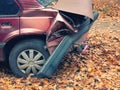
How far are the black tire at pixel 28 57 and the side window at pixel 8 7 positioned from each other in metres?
0.60

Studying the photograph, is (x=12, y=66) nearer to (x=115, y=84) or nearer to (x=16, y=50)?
(x=16, y=50)

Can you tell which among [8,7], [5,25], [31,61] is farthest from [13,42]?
[8,7]

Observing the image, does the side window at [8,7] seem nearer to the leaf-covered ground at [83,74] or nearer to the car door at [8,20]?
the car door at [8,20]

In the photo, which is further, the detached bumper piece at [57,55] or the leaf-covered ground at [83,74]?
the leaf-covered ground at [83,74]

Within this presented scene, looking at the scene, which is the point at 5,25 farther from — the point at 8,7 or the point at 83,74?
the point at 83,74

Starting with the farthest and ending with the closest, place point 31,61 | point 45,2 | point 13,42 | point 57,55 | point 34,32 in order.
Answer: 1. point 45,2
2. point 13,42
3. point 31,61
4. point 34,32
5. point 57,55

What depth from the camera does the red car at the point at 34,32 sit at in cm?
615

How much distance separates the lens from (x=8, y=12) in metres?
6.34

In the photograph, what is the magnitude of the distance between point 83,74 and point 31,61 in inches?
41.3

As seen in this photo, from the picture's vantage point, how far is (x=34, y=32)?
6152 millimetres

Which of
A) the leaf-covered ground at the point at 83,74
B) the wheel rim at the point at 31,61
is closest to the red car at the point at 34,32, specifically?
the wheel rim at the point at 31,61

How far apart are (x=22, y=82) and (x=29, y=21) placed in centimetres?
113

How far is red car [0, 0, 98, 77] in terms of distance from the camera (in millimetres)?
6152

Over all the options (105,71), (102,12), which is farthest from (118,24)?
(105,71)
